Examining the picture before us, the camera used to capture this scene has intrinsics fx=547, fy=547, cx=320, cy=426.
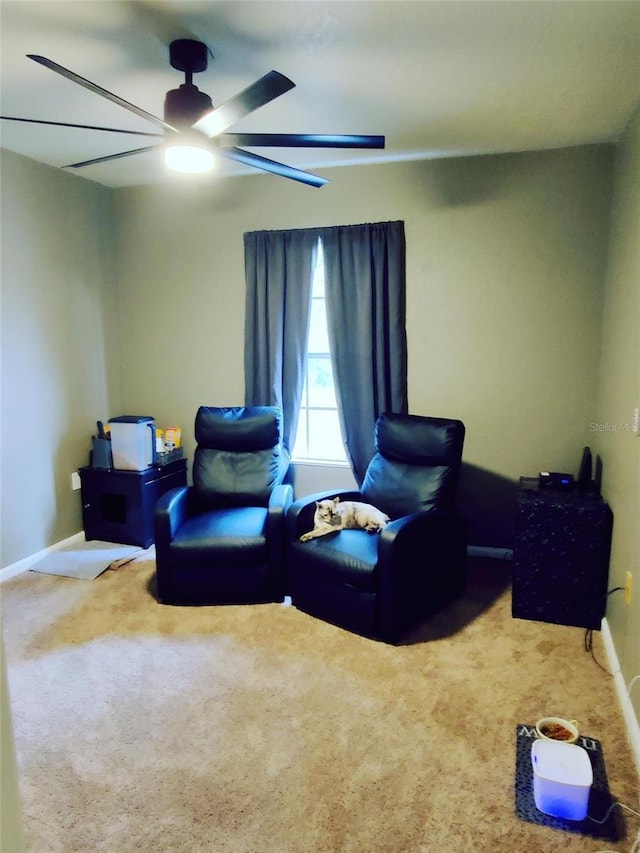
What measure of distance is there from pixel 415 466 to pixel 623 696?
4.88 ft

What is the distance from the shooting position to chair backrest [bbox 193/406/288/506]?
350 cm

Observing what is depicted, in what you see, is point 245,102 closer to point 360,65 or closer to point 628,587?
point 360,65

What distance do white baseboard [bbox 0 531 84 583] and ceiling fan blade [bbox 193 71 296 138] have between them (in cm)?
284

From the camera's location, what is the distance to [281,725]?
2090mm

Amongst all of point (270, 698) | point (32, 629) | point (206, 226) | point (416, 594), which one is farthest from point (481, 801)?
point (206, 226)

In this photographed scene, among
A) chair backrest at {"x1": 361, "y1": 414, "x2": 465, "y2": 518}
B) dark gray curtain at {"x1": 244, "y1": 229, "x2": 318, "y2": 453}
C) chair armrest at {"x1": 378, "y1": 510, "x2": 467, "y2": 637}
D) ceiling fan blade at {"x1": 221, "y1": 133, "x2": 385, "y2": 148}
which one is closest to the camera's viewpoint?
ceiling fan blade at {"x1": 221, "y1": 133, "x2": 385, "y2": 148}

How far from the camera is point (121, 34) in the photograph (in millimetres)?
2029

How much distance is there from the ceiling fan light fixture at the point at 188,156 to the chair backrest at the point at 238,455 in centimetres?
169

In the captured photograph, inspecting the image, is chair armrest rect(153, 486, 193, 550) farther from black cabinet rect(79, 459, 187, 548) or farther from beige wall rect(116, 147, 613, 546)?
beige wall rect(116, 147, 613, 546)

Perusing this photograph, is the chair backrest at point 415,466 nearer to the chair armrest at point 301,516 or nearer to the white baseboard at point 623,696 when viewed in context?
the chair armrest at point 301,516

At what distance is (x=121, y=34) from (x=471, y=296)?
2.35 m

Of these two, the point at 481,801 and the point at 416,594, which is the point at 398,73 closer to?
the point at 416,594

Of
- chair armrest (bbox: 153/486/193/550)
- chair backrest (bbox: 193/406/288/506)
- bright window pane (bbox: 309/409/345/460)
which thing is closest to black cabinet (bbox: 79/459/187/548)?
chair backrest (bbox: 193/406/288/506)

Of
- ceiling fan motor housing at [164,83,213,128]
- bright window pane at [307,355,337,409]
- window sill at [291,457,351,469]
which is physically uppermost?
ceiling fan motor housing at [164,83,213,128]
